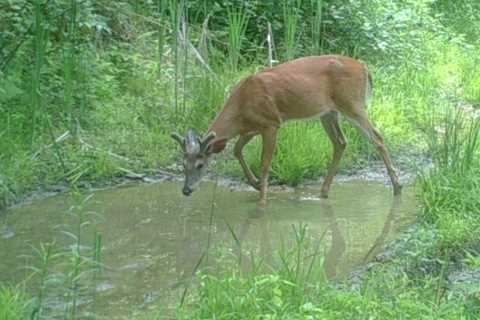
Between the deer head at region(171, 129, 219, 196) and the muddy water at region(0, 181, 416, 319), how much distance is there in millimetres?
201

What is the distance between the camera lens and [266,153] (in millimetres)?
9156

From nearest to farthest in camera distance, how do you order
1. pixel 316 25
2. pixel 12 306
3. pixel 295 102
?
pixel 12 306, pixel 295 102, pixel 316 25

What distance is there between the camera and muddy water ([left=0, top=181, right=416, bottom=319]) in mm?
6646

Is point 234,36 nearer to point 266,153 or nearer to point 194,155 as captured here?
point 266,153

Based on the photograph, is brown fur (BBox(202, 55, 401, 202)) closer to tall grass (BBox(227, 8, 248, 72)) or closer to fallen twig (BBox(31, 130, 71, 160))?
tall grass (BBox(227, 8, 248, 72))

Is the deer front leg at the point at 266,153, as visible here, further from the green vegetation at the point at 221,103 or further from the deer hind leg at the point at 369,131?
the deer hind leg at the point at 369,131

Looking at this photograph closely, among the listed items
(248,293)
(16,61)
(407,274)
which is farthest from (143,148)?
(248,293)

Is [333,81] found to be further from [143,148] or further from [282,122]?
[143,148]

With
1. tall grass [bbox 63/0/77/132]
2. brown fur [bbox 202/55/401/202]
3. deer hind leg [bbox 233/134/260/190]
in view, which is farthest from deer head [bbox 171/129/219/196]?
tall grass [bbox 63/0/77/132]

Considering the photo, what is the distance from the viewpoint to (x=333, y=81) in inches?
371

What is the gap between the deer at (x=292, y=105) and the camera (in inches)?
362

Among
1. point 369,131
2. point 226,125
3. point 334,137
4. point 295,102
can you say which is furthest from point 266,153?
point 369,131

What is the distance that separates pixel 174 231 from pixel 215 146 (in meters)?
1.27

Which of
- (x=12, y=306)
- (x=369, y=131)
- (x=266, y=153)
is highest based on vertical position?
(x=12, y=306)
